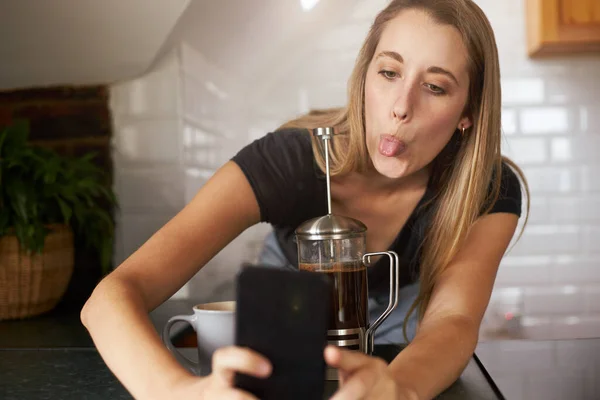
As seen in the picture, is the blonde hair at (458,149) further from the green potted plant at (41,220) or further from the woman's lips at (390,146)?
the green potted plant at (41,220)

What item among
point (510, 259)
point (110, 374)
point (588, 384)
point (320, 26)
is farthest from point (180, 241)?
point (510, 259)

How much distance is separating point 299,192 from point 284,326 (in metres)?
0.79

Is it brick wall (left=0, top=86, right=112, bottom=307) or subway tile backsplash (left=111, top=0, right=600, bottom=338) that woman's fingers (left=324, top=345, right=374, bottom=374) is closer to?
subway tile backsplash (left=111, top=0, right=600, bottom=338)

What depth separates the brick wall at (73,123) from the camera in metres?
1.79

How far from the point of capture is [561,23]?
167 centimetres

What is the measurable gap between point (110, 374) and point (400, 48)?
2.46 ft

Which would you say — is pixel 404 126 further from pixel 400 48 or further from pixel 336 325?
pixel 336 325

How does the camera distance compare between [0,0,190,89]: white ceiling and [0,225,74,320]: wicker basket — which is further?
[0,0,190,89]: white ceiling

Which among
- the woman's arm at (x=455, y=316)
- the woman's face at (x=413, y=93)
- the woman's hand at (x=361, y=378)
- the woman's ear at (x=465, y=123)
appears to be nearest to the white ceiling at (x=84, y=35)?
the woman's face at (x=413, y=93)

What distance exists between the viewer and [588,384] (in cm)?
92

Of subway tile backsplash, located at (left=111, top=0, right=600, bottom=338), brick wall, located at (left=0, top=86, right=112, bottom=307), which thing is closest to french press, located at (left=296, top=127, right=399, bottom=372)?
subway tile backsplash, located at (left=111, top=0, right=600, bottom=338)

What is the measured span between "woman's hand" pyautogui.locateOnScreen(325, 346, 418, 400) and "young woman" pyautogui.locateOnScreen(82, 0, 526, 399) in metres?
0.36

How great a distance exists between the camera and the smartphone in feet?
1.65

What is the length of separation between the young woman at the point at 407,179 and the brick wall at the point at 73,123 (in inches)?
23.5
